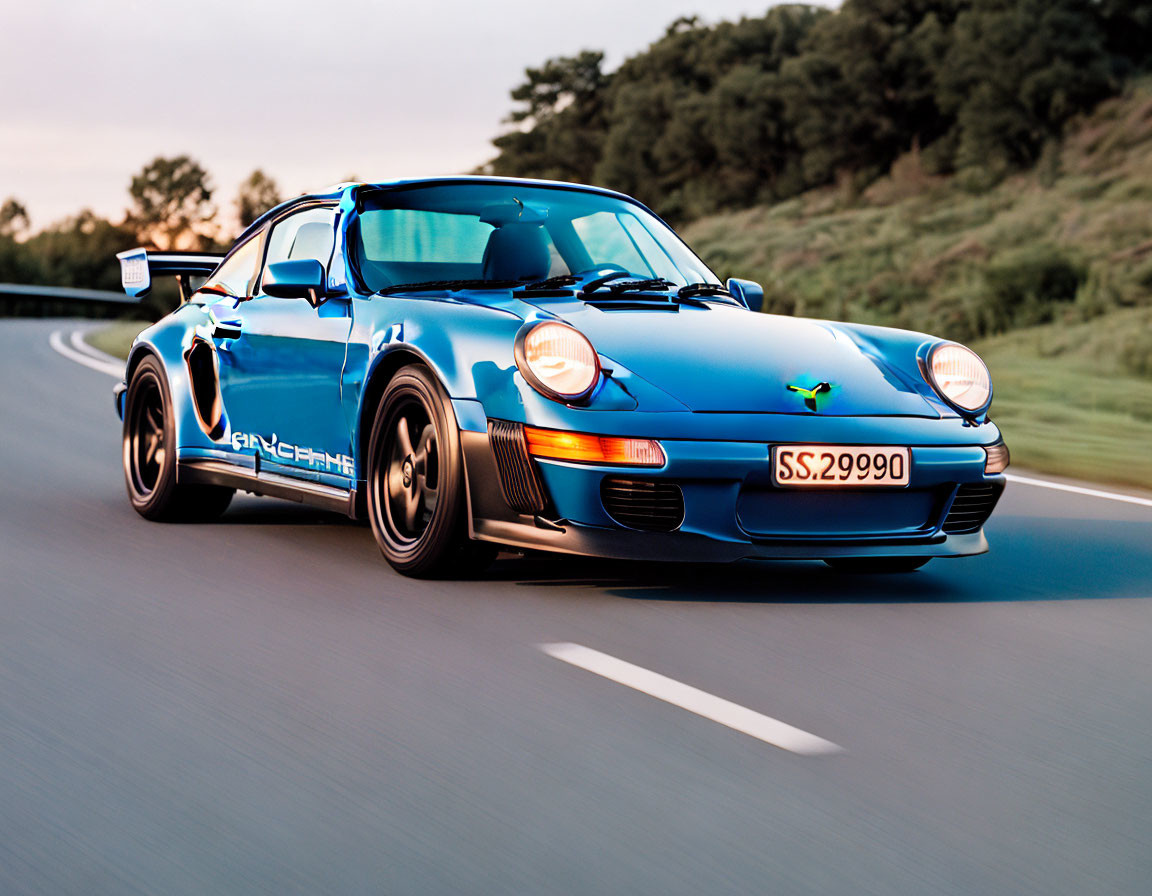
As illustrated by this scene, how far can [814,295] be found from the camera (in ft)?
105

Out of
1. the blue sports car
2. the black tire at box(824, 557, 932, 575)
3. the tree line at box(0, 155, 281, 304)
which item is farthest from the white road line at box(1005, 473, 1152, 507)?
the tree line at box(0, 155, 281, 304)

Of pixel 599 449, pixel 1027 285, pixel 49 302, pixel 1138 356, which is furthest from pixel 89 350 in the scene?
pixel 49 302

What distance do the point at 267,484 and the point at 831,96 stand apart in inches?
2129

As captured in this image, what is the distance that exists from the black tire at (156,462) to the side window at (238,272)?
45 cm

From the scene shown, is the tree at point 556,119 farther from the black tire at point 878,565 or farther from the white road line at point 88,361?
the black tire at point 878,565

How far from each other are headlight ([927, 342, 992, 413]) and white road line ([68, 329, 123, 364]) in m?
15.4

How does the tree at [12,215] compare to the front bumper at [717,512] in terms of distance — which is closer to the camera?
the front bumper at [717,512]

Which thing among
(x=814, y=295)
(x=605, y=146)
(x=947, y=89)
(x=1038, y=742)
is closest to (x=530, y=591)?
(x=1038, y=742)

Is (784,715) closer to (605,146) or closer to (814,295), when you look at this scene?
(814,295)

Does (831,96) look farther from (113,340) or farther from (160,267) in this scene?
(160,267)

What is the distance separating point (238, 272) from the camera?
768 centimetres

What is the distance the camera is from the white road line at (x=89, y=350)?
21.0 meters

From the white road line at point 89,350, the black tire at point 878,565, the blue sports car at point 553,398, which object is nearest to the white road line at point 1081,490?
the black tire at point 878,565

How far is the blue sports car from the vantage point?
18.3 feet
